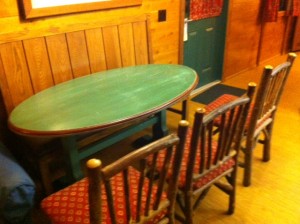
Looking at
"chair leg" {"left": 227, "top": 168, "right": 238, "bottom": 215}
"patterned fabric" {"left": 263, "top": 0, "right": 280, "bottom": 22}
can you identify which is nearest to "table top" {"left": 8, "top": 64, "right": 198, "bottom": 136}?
"chair leg" {"left": 227, "top": 168, "right": 238, "bottom": 215}

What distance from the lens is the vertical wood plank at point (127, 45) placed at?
2223mm

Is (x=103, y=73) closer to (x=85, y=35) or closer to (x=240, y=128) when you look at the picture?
(x=85, y=35)

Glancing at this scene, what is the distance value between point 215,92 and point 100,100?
2.28 metres

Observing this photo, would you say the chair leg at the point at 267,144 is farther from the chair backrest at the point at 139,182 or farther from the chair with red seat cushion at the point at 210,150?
the chair backrest at the point at 139,182

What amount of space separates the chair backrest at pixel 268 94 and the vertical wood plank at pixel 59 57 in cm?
133

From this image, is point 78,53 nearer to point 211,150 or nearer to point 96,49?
point 96,49

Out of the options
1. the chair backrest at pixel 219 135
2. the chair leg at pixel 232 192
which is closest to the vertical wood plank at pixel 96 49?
the chair backrest at pixel 219 135

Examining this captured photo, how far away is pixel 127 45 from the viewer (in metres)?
2.28

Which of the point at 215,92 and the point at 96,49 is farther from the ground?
the point at 96,49

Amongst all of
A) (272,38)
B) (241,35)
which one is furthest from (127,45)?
(272,38)

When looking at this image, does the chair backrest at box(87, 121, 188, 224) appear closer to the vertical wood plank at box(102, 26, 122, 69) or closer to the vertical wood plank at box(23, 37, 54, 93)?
the vertical wood plank at box(23, 37, 54, 93)

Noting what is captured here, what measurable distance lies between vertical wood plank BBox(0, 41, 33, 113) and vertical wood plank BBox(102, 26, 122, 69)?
2.15 feet

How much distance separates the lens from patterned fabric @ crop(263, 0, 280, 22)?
156 inches

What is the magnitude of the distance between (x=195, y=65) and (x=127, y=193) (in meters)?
2.78
